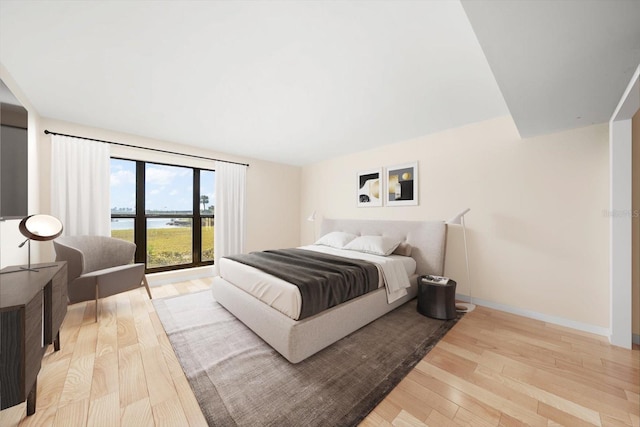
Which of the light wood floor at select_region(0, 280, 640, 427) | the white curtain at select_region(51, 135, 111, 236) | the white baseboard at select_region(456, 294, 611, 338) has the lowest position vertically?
the light wood floor at select_region(0, 280, 640, 427)

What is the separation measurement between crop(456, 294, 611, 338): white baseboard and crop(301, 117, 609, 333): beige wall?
19 mm

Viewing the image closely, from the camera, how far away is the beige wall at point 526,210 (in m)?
2.25

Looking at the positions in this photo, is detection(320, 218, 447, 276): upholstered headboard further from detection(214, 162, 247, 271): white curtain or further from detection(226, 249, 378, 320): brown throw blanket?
detection(214, 162, 247, 271): white curtain

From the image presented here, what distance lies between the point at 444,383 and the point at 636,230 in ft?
7.57

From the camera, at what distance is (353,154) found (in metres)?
4.35

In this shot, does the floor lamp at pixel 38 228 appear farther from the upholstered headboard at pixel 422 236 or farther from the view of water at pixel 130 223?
the upholstered headboard at pixel 422 236

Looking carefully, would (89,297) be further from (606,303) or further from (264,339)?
(606,303)

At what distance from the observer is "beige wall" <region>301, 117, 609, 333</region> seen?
2.25 metres

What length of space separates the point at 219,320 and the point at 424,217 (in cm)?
304

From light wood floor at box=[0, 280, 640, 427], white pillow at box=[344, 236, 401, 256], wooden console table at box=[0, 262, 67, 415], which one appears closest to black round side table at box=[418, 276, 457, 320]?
light wood floor at box=[0, 280, 640, 427]

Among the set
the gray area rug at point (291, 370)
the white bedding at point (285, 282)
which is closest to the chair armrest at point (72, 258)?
the gray area rug at point (291, 370)

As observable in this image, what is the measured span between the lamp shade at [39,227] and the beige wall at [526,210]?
158 inches

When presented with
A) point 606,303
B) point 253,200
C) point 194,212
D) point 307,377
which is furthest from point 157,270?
point 606,303

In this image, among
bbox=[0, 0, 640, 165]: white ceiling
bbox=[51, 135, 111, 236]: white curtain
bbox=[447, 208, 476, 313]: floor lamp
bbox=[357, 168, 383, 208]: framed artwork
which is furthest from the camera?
bbox=[357, 168, 383, 208]: framed artwork
